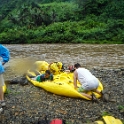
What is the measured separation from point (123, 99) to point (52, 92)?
2313 mm

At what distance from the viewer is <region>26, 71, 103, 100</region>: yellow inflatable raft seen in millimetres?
9273

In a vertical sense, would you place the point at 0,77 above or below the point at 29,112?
above

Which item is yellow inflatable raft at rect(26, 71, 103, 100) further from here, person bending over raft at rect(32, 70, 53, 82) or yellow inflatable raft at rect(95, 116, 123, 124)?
yellow inflatable raft at rect(95, 116, 123, 124)

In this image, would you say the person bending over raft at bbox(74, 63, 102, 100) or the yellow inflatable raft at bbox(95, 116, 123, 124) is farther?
Answer: the person bending over raft at bbox(74, 63, 102, 100)

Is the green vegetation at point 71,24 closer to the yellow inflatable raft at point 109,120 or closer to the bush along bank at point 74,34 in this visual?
the bush along bank at point 74,34

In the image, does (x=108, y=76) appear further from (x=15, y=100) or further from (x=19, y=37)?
(x=19, y=37)

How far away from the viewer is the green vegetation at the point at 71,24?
37.5 metres

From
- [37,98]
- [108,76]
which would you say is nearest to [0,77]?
[37,98]

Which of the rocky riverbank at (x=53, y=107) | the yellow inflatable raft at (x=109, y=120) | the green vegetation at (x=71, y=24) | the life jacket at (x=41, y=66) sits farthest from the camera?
the green vegetation at (x=71, y=24)

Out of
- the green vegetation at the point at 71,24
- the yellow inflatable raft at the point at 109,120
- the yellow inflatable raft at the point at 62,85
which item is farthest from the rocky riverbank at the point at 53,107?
the green vegetation at the point at 71,24

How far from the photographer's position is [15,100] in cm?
893

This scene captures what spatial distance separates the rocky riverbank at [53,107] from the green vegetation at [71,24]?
26.0m

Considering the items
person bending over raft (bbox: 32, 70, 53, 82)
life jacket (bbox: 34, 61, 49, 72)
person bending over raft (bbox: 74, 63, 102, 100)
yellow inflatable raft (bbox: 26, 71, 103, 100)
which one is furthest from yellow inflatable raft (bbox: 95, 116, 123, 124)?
life jacket (bbox: 34, 61, 49, 72)

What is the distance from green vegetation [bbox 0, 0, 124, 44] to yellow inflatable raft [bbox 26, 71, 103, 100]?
24846mm
